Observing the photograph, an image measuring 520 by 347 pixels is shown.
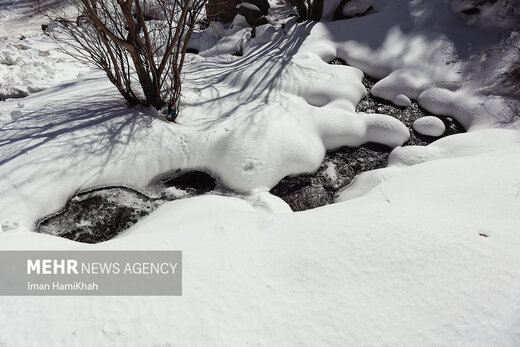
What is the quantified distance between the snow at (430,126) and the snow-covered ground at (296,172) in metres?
0.28

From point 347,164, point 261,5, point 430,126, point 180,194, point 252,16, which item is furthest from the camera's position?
point 261,5

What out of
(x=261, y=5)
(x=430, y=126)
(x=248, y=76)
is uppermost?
(x=261, y=5)

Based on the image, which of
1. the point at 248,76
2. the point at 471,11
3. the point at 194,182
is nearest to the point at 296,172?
the point at 194,182

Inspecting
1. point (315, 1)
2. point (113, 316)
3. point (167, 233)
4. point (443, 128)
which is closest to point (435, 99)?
point (443, 128)

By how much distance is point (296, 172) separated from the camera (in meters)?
2.82

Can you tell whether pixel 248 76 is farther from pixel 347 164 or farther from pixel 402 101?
pixel 402 101

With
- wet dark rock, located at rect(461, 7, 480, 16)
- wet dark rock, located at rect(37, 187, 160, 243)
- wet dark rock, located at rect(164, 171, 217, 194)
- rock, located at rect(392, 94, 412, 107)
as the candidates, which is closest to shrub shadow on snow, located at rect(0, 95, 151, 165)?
wet dark rock, located at rect(37, 187, 160, 243)

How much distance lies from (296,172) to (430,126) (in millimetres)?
1673

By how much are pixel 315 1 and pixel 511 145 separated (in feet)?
11.1

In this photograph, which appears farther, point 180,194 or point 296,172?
point 296,172

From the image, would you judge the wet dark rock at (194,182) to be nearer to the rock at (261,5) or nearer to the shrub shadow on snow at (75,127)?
the shrub shadow on snow at (75,127)

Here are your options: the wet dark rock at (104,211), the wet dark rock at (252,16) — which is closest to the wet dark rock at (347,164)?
the wet dark rock at (104,211)

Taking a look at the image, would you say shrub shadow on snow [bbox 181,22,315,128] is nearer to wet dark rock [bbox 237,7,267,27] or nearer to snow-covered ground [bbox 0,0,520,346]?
snow-covered ground [bbox 0,0,520,346]

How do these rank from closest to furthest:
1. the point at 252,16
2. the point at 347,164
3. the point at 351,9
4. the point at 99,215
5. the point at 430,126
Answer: the point at 99,215 < the point at 347,164 < the point at 430,126 < the point at 351,9 < the point at 252,16
